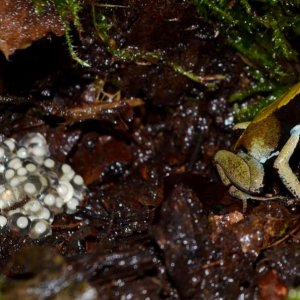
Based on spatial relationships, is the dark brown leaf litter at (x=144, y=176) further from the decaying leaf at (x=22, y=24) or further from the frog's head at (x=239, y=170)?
the decaying leaf at (x=22, y=24)

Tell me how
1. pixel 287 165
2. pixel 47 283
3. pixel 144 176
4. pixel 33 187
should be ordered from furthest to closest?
pixel 144 176 → pixel 287 165 → pixel 33 187 → pixel 47 283

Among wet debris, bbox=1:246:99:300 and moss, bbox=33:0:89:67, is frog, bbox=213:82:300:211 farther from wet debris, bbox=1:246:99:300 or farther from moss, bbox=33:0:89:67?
moss, bbox=33:0:89:67

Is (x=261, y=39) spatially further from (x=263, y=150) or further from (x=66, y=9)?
(x=66, y=9)

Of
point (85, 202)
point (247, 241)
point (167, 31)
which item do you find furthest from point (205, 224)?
point (167, 31)

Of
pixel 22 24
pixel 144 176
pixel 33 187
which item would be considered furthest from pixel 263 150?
pixel 22 24


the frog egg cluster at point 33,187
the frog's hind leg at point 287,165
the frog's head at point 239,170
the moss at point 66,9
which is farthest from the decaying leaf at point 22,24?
the frog's hind leg at point 287,165

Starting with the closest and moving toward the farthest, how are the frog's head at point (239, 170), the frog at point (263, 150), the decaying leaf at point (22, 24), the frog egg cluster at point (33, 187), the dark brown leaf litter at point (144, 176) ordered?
the dark brown leaf litter at point (144, 176)
the decaying leaf at point (22, 24)
the frog egg cluster at point (33, 187)
the frog at point (263, 150)
the frog's head at point (239, 170)
